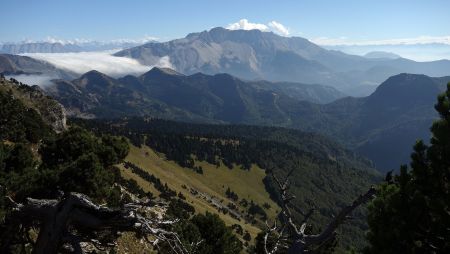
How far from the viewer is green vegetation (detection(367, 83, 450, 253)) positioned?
766 inches

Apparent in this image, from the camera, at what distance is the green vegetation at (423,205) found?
63.9 feet

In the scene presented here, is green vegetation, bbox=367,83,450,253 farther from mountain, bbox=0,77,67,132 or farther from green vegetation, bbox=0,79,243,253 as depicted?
mountain, bbox=0,77,67,132

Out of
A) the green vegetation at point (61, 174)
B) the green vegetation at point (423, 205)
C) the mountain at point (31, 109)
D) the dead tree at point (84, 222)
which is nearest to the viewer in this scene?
the dead tree at point (84, 222)

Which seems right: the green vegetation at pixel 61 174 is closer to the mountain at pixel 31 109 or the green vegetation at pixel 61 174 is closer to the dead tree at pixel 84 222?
the mountain at pixel 31 109

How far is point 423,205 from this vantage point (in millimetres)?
19750

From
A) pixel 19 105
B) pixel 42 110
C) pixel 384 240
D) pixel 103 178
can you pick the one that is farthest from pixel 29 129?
pixel 384 240

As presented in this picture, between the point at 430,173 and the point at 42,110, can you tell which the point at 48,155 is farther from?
the point at 42,110

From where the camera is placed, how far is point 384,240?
20.5 meters

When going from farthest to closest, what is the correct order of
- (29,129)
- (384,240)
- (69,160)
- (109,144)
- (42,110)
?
(42,110) < (29,129) < (109,144) < (69,160) < (384,240)

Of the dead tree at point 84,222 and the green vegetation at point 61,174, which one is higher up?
the dead tree at point 84,222

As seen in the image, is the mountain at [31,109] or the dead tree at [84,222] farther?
the mountain at [31,109]

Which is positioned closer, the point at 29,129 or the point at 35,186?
the point at 35,186

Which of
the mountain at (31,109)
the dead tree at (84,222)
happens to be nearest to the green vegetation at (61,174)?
the mountain at (31,109)

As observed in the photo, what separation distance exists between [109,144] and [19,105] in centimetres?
4304
